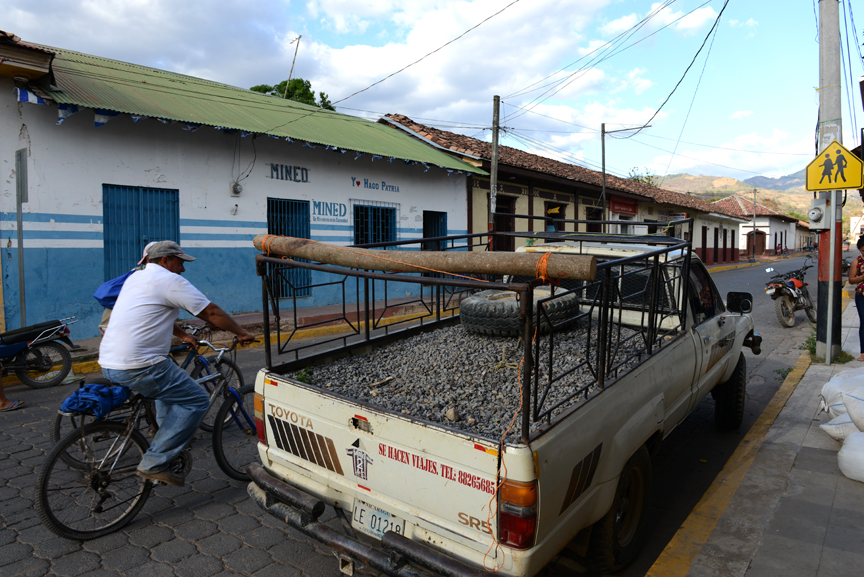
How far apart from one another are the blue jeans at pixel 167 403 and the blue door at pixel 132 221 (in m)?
6.79

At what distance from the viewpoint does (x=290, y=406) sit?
2.68 metres

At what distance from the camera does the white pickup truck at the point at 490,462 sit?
6.55 feet

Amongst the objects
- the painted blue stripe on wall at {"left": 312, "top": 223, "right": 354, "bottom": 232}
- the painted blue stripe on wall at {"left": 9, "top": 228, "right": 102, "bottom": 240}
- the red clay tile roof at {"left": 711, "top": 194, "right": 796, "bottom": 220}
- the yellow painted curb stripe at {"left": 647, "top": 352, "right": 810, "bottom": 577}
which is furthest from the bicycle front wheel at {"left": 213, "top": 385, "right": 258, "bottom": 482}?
the red clay tile roof at {"left": 711, "top": 194, "right": 796, "bottom": 220}

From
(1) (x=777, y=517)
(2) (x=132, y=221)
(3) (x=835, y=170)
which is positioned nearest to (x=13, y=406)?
(2) (x=132, y=221)

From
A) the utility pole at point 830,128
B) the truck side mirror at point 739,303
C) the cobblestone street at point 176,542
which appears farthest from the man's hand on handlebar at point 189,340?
the utility pole at point 830,128

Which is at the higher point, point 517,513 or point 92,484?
point 517,513

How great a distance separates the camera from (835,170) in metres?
6.09

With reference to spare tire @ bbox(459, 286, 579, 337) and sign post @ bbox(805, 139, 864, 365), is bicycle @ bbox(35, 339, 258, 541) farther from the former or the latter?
sign post @ bbox(805, 139, 864, 365)

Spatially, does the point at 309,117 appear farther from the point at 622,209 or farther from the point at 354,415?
the point at 622,209

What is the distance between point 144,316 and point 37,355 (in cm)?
456

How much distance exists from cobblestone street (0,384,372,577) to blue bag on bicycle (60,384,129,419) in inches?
28.4

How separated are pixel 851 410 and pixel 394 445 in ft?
11.7

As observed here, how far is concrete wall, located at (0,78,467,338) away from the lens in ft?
26.3

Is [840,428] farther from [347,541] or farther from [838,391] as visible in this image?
[347,541]
